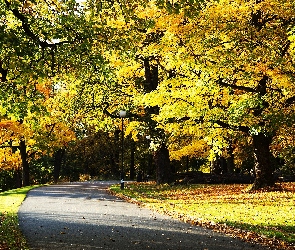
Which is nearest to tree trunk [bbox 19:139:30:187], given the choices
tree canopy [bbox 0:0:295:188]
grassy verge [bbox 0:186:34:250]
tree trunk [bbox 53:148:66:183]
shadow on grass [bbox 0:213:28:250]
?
tree canopy [bbox 0:0:295:188]

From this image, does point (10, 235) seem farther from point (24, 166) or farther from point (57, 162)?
point (57, 162)

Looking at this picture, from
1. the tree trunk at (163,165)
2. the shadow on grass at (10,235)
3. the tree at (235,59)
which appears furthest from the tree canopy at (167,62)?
the shadow on grass at (10,235)

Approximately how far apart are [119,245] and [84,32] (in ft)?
16.5

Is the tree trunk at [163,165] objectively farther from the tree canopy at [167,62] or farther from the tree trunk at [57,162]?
the tree trunk at [57,162]

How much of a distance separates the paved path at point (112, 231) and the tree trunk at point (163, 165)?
1300 cm

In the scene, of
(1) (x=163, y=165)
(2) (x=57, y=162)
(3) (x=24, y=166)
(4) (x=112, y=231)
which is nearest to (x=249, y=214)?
(4) (x=112, y=231)

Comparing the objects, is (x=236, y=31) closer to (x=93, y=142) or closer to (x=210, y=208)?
(x=210, y=208)

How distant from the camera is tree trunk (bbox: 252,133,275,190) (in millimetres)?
20422

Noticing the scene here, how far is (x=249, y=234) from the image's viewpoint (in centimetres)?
973

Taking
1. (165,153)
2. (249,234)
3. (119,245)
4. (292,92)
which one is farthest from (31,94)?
(165,153)

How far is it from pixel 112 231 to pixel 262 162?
12205 millimetres

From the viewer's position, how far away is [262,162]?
67.4 ft

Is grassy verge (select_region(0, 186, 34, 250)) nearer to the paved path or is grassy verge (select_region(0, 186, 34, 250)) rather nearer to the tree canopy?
the paved path

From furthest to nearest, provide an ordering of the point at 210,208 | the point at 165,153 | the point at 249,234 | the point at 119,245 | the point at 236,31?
the point at 165,153, the point at 236,31, the point at 210,208, the point at 249,234, the point at 119,245
